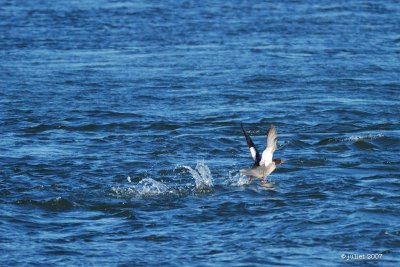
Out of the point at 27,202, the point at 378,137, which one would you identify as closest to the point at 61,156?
the point at 27,202

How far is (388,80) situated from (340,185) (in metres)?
7.71

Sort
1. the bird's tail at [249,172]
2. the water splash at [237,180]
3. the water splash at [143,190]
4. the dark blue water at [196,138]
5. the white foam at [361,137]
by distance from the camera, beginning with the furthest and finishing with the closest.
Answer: the white foam at [361,137], the water splash at [237,180], the bird's tail at [249,172], the water splash at [143,190], the dark blue water at [196,138]

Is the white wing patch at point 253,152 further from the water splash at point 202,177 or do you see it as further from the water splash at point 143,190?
the water splash at point 143,190

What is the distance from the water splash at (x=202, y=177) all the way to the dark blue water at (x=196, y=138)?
Result: 3 centimetres

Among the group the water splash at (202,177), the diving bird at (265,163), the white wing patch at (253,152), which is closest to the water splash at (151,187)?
the water splash at (202,177)

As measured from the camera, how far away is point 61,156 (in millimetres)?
14961

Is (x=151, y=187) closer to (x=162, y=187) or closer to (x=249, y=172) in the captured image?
(x=162, y=187)

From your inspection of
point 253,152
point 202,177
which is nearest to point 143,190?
point 202,177

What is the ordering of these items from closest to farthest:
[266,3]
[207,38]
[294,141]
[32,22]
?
[294,141] < [207,38] < [32,22] < [266,3]

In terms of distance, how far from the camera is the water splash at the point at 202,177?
13.3m

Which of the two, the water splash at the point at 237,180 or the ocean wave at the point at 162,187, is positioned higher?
the ocean wave at the point at 162,187

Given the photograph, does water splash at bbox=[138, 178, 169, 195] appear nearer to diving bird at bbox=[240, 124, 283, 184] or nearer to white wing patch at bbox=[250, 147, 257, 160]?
diving bird at bbox=[240, 124, 283, 184]

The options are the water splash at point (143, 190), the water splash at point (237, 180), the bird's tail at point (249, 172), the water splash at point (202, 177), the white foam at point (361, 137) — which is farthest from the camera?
the white foam at point (361, 137)

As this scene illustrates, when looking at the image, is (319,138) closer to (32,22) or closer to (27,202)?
(27,202)
